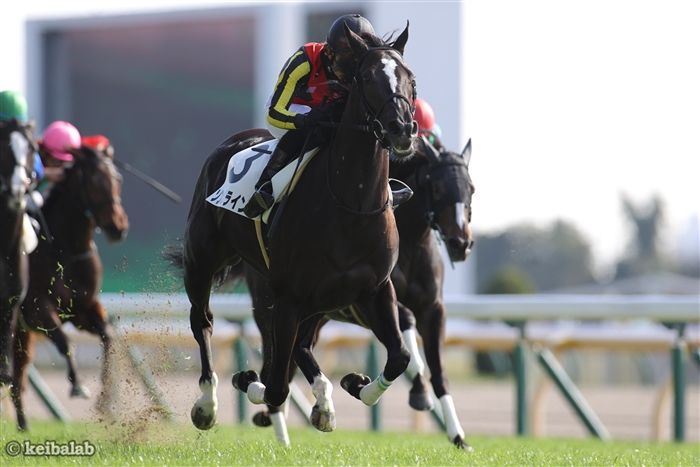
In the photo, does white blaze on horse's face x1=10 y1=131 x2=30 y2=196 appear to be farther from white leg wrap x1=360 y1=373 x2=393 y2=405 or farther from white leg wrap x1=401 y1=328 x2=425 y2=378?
white leg wrap x1=360 y1=373 x2=393 y2=405

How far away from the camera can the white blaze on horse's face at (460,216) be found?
718 cm

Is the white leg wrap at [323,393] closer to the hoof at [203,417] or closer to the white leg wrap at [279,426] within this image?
the hoof at [203,417]

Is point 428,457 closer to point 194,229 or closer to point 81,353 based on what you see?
point 194,229

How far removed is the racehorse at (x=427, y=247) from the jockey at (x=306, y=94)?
1.27m

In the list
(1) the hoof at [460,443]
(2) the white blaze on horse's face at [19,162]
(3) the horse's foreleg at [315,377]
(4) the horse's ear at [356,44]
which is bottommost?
(1) the hoof at [460,443]

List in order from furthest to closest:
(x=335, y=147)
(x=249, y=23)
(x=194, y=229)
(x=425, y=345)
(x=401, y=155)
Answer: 1. (x=249, y=23)
2. (x=425, y=345)
3. (x=194, y=229)
4. (x=335, y=147)
5. (x=401, y=155)

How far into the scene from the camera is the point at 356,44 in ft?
18.1

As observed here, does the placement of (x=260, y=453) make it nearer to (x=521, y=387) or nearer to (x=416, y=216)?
(x=416, y=216)

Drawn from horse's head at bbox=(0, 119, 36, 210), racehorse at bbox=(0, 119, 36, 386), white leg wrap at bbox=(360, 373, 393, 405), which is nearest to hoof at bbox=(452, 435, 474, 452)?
white leg wrap at bbox=(360, 373, 393, 405)

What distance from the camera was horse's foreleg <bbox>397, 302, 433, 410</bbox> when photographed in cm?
711

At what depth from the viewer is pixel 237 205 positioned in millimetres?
6133

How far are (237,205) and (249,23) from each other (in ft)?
57.0

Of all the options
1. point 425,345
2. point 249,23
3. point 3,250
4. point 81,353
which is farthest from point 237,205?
point 249,23

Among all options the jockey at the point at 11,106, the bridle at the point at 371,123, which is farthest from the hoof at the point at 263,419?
the jockey at the point at 11,106
